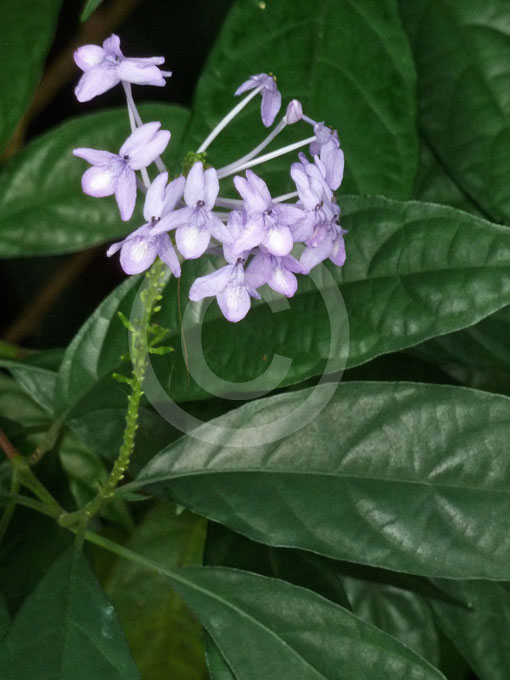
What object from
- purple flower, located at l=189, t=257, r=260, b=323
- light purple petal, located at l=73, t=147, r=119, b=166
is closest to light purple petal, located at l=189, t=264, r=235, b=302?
purple flower, located at l=189, t=257, r=260, b=323

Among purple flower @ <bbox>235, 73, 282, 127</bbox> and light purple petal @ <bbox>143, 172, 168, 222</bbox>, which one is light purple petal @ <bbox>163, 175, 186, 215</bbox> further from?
purple flower @ <bbox>235, 73, 282, 127</bbox>

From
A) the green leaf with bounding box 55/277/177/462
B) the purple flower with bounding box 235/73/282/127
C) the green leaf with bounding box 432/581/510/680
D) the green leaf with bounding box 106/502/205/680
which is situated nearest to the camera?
the purple flower with bounding box 235/73/282/127

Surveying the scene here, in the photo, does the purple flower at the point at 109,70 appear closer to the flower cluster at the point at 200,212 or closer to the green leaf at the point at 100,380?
the flower cluster at the point at 200,212

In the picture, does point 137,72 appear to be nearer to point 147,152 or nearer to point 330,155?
point 147,152

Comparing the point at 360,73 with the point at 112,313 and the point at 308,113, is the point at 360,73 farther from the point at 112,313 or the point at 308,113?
the point at 112,313

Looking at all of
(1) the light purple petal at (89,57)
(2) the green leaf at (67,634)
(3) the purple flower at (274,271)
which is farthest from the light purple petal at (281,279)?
(2) the green leaf at (67,634)

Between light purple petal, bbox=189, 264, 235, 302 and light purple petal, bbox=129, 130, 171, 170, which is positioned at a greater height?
light purple petal, bbox=129, 130, 171, 170
